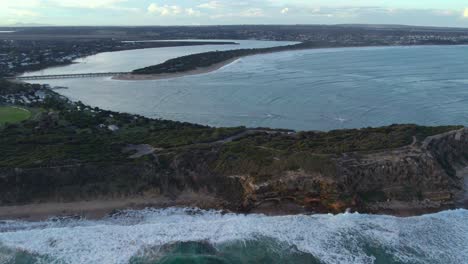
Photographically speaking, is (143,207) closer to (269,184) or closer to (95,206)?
(95,206)

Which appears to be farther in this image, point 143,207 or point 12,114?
point 12,114

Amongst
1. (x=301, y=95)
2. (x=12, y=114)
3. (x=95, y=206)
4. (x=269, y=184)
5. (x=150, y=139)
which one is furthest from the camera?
(x=301, y=95)

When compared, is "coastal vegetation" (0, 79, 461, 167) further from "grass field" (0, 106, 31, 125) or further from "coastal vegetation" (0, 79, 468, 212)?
"grass field" (0, 106, 31, 125)

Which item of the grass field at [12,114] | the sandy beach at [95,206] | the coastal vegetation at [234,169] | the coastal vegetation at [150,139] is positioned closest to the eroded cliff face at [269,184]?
the coastal vegetation at [234,169]

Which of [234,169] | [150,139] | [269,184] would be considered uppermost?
[150,139]

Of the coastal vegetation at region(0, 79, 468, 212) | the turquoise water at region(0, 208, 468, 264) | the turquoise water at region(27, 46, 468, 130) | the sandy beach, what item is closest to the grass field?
the coastal vegetation at region(0, 79, 468, 212)

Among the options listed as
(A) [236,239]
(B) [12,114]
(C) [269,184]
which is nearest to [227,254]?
(A) [236,239]

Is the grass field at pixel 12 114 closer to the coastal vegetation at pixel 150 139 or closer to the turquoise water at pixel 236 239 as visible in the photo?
the coastal vegetation at pixel 150 139
